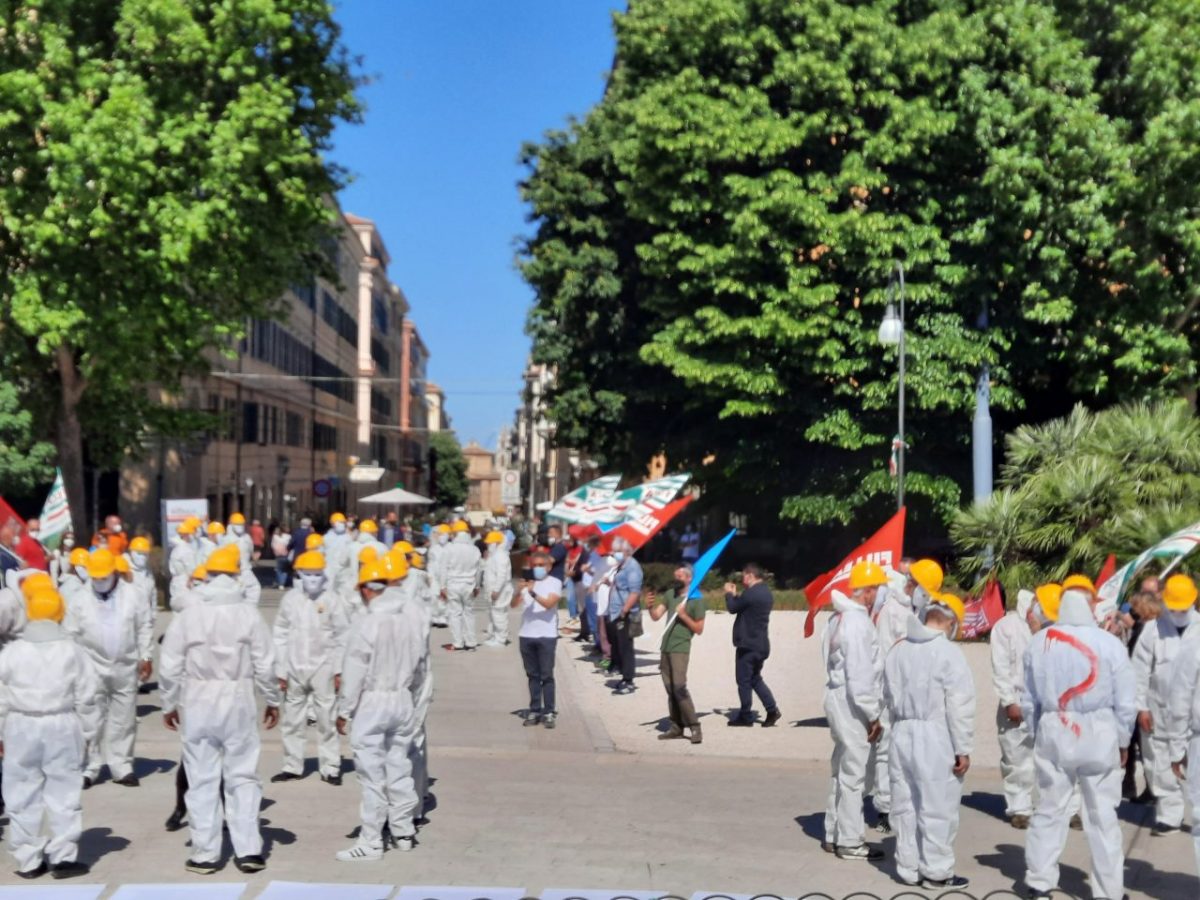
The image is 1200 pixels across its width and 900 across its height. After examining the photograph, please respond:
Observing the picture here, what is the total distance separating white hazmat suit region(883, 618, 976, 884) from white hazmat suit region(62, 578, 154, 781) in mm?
6242

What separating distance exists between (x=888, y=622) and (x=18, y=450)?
26.3 meters

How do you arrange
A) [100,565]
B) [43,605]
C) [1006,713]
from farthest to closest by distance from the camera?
[100,565] → [1006,713] → [43,605]

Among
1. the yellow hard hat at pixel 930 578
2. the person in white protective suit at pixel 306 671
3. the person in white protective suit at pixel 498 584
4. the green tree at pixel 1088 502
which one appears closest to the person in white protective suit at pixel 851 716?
the yellow hard hat at pixel 930 578

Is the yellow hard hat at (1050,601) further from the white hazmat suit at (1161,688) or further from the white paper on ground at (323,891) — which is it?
the white paper on ground at (323,891)

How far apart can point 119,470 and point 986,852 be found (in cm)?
3610

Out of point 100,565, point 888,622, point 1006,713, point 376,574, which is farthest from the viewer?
point 888,622

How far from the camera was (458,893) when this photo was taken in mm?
8797

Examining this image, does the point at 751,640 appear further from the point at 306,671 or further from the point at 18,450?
the point at 18,450

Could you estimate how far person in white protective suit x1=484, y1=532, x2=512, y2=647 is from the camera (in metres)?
25.0

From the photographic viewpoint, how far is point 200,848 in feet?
30.9

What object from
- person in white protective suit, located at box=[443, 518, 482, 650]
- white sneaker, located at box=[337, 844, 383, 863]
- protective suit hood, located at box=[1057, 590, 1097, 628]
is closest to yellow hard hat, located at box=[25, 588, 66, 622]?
white sneaker, located at box=[337, 844, 383, 863]

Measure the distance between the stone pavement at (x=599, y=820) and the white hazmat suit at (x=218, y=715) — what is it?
286 millimetres

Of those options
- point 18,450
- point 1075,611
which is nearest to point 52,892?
point 1075,611

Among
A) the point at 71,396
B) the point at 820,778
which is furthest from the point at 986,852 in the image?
the point at 71,396
